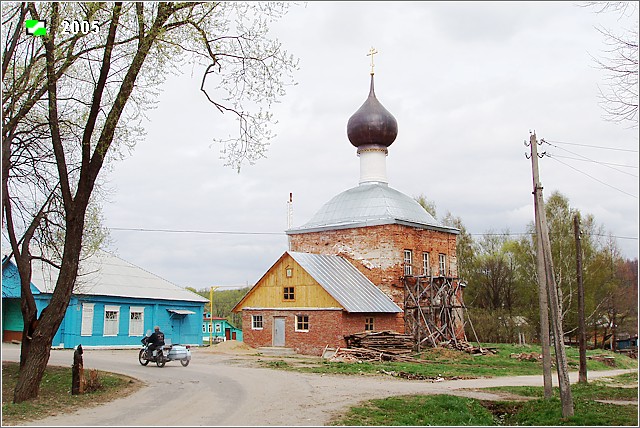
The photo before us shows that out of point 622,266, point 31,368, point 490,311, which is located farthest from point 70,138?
point 622,266

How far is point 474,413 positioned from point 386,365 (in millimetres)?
10242

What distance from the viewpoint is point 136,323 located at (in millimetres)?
31047

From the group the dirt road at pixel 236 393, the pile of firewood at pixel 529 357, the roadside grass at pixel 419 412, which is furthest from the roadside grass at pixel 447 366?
the roadside grass at pixel 419 412

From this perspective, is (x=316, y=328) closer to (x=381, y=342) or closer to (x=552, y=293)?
(x=381, y=342)

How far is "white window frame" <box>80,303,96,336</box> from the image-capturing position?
93.3 feet

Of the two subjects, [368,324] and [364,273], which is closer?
[368,324]

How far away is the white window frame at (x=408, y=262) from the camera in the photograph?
30.1m

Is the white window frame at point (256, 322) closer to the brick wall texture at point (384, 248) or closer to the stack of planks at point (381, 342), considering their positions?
the stack of planks at point (381, 342)

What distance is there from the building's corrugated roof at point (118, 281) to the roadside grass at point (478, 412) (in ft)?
62.7

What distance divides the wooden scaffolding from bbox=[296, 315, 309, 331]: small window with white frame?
191 inches

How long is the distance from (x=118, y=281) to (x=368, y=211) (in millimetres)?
A: 12702

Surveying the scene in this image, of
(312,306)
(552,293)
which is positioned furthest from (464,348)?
(552,293)

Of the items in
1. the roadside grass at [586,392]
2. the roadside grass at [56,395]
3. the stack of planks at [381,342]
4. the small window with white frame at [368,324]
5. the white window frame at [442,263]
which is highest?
the white window frame at [442,263]

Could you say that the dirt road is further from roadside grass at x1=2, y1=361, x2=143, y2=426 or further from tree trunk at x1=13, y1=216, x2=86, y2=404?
tree trunk at x1=13, y1=216, x2=86, y2=404
